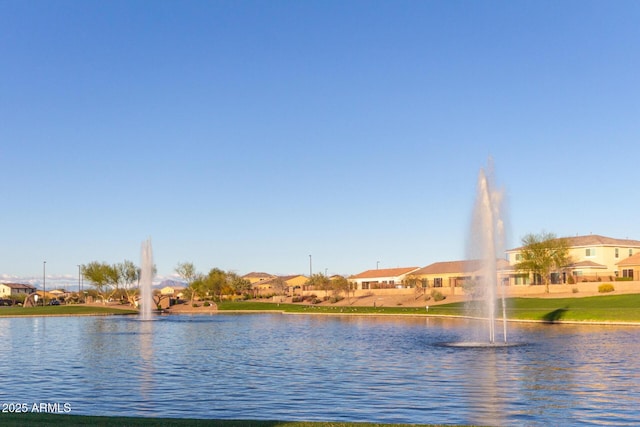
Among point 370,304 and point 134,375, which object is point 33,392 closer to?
point 134,375

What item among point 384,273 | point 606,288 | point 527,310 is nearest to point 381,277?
point 384,273

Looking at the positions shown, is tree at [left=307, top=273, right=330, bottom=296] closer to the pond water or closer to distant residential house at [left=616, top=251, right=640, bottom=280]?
distant residential house at [left=616, top=251, right=640, bottom=280]

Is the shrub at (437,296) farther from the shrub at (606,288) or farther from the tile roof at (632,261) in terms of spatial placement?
the tile roof at (632,261)

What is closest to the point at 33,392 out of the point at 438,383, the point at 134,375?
the point at 134,375

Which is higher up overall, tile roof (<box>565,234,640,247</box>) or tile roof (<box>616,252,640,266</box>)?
tile roof (<box>565,234,640,247</box>)

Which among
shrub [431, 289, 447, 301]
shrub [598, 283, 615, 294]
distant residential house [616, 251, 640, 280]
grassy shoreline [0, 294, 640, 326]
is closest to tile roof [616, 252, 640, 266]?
distant residential house [616, 251, 640, 280]

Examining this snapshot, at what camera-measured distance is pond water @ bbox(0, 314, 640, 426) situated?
69.2 feet

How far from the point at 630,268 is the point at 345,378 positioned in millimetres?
85430

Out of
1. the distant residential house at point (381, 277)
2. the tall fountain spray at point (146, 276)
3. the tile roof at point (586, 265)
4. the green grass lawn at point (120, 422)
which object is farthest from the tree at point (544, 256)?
the green grass lawn at point (120, 422)

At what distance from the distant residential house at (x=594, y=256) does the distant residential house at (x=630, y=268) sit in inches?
43.8

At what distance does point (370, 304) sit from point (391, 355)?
246ft

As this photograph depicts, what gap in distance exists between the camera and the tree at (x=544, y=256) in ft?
336

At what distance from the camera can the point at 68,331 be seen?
61.7m

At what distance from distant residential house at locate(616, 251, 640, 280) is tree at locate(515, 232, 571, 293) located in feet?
25.4
